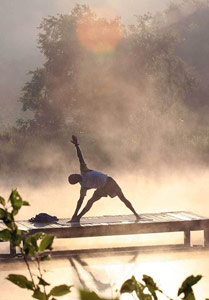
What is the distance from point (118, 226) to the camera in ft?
49.8

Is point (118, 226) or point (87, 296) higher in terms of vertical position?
point (87, 296)

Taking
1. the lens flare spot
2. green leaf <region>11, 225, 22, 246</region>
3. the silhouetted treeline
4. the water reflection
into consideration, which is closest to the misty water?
the water reflection

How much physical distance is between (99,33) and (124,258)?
3830 centimetres

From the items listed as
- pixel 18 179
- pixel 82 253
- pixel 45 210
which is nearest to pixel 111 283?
pixel 82 253

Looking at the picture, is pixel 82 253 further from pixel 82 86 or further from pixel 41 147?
pixel 82 86

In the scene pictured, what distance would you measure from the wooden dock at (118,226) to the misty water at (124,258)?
1.21ft

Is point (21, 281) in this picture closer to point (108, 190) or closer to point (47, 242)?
point (47, 242)

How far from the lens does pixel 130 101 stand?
49719 millimetres

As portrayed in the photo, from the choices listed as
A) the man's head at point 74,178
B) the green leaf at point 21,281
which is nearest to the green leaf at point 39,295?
the green leaf at point 21,281

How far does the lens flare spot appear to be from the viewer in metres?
49.2

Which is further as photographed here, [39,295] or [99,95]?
[99,95]

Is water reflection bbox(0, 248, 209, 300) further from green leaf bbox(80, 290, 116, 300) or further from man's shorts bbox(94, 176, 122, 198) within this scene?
green leaf bbox(80, 290, 116, 300)

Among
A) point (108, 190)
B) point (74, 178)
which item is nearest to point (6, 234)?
point (74, 178)

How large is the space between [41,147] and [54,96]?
461 centimetres
